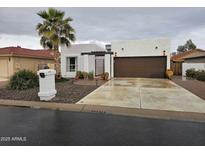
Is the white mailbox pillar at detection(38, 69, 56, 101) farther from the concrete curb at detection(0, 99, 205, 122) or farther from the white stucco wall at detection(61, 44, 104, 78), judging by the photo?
the white stucco wall at detection(61, 44, 104, 78)

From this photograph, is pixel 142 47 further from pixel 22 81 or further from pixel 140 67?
pixel 22 81

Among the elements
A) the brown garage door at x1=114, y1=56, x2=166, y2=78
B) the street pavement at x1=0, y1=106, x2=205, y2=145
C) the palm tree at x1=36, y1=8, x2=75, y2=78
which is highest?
the palm tree at x1=36, y1=8, x2=75, y2=78

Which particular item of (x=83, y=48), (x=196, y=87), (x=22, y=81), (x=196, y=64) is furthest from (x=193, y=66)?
(x=22, y=81)

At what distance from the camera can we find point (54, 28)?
14.4 meters

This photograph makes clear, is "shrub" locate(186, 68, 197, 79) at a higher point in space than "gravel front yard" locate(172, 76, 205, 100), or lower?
higher

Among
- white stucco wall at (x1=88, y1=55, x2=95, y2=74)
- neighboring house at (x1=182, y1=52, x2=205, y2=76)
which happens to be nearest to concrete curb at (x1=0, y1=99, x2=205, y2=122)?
white stucco wall at (x1=88, y1=55, x2=95, y2=74)

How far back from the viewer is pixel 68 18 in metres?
14.8

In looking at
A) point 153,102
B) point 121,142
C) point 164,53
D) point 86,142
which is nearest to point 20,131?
point 86,142

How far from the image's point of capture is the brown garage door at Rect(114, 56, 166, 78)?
1883 cm

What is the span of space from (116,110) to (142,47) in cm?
1450

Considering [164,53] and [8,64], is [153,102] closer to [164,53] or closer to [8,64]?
[164,53]

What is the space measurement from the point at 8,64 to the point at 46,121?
15545 mm

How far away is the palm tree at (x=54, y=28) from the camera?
14.2 metres

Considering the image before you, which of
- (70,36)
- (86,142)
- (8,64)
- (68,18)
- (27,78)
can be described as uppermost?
(68,18)
